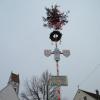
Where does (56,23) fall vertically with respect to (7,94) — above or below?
above

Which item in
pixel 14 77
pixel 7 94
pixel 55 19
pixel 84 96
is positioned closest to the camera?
pixel 55 19

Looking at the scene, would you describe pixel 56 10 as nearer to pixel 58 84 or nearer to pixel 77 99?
pixel 58 84

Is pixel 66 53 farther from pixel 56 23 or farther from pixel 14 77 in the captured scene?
pixel 14 77

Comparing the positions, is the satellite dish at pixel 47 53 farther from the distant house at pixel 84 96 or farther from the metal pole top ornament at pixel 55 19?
the distant house at pixel 84 96

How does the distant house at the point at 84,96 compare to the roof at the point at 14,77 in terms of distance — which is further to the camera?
the roof at the point at 14,77

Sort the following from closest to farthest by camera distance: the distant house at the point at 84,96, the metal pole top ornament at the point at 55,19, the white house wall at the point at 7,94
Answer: the metal pole top ornament at the point at 55,19
the white house wall at the point at 7,94
the distant house at the point at 84,96

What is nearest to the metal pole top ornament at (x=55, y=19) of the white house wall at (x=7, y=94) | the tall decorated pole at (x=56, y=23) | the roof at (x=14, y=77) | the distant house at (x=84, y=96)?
the tall decorated pole at (x=56, y=23)

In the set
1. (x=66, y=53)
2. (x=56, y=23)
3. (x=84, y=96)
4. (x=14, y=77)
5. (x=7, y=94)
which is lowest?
(x=84, y=96)

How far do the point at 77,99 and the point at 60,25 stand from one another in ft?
128

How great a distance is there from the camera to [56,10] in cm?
819

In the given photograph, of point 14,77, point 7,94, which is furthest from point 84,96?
point 14,77

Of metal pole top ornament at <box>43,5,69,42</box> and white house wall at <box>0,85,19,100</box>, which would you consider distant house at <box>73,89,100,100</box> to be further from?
metal pole top ornament at <box>43,5,69,42</box>

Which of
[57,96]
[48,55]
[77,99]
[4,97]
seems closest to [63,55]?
[48,55]

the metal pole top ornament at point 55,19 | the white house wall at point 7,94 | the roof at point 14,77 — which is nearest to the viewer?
the metal pole top ornament at point 55,19
